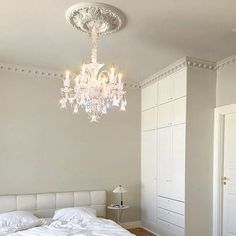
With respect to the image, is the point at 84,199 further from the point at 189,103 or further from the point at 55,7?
the point at 55,7

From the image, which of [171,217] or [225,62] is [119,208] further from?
[225,62]

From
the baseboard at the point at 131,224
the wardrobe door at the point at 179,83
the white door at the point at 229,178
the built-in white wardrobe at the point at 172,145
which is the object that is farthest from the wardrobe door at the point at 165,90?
the baseboard at the point at 131,224

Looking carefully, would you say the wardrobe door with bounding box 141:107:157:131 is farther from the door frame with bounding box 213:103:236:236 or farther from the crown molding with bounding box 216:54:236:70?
the crown molding with bounding box 216:54:236:70

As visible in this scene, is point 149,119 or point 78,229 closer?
point 78,229

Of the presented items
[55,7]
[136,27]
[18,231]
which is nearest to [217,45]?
[136,27]

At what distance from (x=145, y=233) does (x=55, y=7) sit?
3.83 m

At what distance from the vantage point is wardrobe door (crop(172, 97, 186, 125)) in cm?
418

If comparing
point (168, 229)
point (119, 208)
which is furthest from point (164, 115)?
point (168, 229)

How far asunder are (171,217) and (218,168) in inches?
41.2

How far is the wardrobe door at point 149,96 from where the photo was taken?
16.5 ft

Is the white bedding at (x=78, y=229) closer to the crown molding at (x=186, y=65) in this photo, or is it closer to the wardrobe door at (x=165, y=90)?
the wardrobe door at (x=165, y=90)

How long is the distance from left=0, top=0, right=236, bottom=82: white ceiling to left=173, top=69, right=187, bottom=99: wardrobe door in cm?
25

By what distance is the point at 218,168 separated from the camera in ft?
13.5

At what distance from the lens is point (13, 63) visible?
14.6 ft
